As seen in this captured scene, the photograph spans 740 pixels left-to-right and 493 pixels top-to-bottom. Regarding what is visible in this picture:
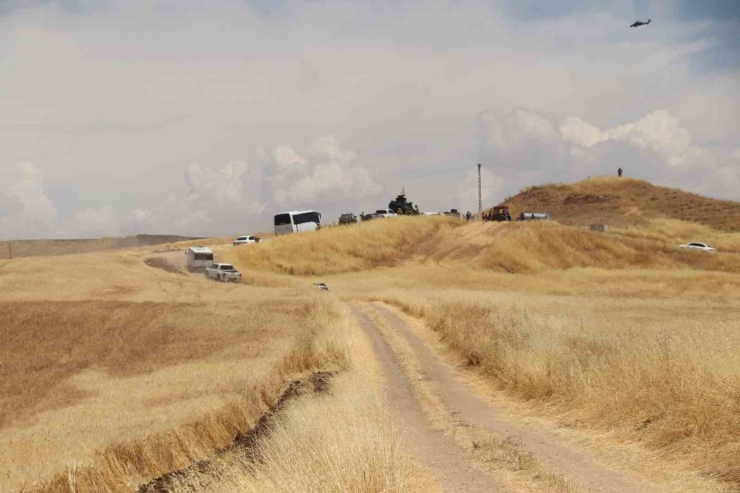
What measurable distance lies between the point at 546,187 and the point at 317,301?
103 meters

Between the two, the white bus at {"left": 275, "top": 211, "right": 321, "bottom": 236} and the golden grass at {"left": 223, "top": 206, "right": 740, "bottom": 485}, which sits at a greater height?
the white bus at {"left": 275, "top": 211, "right": 321, "bottom": 236}

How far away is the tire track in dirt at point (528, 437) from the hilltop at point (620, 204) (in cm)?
8977

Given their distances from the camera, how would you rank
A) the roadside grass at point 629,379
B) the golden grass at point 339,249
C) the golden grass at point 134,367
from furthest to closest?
the golden grass at point 339,249 < the golden grass at point 134,367 < the roadside grass at point 629,379

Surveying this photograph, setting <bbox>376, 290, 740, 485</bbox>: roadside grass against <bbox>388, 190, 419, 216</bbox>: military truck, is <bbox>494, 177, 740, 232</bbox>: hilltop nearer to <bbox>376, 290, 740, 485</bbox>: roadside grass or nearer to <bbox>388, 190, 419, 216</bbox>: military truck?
<bbox>388, 190, 419, 216</bbox>: military truck

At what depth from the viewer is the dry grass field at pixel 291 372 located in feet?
34.7

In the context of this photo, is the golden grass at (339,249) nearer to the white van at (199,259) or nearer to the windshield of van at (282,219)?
the white van at (199,259)

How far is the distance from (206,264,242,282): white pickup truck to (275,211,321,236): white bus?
2870cm

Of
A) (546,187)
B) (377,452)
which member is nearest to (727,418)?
(377,452)

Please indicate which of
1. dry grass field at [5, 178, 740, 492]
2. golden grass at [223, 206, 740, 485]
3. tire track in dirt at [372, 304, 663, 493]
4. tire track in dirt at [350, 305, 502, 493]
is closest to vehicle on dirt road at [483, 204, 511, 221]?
golden grass at [223, 206, 740, 485]

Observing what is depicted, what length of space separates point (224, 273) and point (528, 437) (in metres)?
45.4

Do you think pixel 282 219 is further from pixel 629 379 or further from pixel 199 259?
pixel 629 379

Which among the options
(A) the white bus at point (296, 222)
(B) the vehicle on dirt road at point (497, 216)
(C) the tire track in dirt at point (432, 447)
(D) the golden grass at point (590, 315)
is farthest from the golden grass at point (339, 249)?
(C) the tire track in dirt at point (432, 447)

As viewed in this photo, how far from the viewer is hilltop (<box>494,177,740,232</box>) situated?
10656 cm

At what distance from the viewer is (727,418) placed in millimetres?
11000
